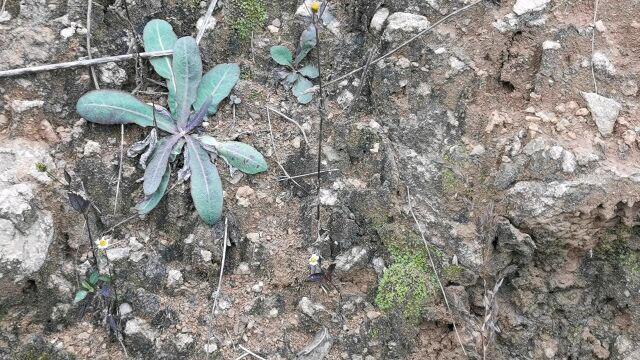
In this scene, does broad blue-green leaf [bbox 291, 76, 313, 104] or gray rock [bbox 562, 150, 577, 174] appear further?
broad blue-green leaf [bbox 291, 76, 313, 104]

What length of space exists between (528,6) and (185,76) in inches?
66.9

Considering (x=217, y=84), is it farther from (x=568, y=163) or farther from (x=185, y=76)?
(x=568, y=163)

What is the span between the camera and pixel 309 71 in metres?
2.98

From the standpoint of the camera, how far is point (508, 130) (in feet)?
8.91

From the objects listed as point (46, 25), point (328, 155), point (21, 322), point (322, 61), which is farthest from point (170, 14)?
point (21, 322)

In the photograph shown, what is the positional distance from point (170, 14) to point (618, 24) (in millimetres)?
2170

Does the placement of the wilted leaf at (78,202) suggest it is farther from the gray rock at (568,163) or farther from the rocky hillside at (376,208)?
Answer: the gray rock at (568,163)

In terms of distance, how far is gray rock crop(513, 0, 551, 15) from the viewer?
276 centimetres

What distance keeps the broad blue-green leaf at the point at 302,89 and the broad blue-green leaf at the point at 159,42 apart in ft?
2.06

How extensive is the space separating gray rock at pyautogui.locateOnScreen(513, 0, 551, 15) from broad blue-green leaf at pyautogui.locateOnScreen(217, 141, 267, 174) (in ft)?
4.68

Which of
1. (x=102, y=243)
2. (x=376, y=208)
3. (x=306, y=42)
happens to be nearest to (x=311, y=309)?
(x=376, y=208)

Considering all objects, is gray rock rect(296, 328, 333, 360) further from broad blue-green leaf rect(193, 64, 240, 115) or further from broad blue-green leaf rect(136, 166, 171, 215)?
broad blue-green leaf rect(193, 64, 240, 115)

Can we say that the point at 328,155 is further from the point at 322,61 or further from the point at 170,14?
the point at 170,14

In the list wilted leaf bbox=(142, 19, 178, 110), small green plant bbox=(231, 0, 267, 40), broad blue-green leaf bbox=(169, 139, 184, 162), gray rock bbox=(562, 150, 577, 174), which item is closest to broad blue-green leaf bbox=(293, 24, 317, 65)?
small green plant bbox=(231, 0, 267, 40)
